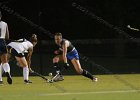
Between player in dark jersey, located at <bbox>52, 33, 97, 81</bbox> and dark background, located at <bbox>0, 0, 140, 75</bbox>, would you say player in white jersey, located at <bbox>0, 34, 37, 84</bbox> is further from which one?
dark background, located at <bbox>0, 0, 140, 75</bbox>

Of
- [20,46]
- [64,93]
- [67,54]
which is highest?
[20,46]

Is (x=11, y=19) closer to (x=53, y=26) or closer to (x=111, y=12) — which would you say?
(x=53, y=26)

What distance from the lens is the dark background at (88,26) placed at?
2834cm

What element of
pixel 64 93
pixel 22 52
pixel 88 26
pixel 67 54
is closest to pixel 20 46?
pixel 22 52

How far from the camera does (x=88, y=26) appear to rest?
33.5 meters

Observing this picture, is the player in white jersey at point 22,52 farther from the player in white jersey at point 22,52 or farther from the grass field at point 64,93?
the grass field at point 64,93

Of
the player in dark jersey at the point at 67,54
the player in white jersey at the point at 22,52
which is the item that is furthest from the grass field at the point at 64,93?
the player in dark jersey at the point at 67,54

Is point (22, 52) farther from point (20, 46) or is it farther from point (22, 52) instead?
point (20, 46)

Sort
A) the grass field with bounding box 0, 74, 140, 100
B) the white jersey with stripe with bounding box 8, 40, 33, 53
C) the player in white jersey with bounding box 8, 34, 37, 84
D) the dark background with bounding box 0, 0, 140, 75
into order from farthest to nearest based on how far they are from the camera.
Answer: the dark background with bounding box 0, 0, 140, 75, the white jersey with stripe with bounding box 8, 40, 33, 53, the player in white jersey with bounding box 8, 34, 37, 84, the grass field with bounding box 0, 74, 140, 100

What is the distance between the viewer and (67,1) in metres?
30.8

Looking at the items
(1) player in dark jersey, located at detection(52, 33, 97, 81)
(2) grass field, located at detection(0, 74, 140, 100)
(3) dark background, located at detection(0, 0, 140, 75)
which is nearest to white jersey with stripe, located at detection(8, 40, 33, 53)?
(1) player in dark jersey, located at detection(52, 33, 97, 81)

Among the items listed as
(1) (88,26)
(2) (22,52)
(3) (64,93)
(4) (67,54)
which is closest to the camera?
(3) (64,93)

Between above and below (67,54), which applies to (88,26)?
above

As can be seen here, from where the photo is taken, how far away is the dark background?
2834 centimetres
